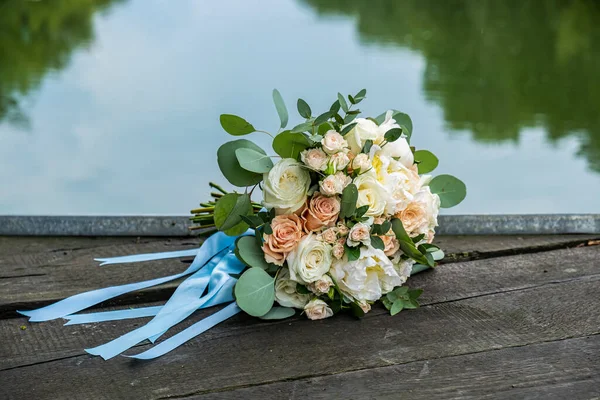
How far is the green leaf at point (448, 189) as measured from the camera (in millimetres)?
1560

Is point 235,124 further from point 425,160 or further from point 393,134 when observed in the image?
point 425,160

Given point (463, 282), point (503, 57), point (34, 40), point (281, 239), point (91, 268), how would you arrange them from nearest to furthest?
point (281, 239), point (463, 282), point (91, 268), point (503, 57), point (34, 40)

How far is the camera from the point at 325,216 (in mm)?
1325

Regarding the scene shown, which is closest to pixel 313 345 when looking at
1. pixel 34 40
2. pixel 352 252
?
pixel 352 252

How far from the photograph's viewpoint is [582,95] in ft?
18.1

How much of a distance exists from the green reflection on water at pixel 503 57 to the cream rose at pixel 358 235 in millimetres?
3026

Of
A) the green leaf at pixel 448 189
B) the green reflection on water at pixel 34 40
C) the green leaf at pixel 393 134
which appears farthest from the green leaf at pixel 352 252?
the green reflection on water at pixel 34 40

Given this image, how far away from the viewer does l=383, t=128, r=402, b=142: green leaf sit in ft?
4.41

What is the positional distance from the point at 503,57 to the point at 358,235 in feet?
21.0

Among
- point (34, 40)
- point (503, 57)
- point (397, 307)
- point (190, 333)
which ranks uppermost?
point (503, 57)

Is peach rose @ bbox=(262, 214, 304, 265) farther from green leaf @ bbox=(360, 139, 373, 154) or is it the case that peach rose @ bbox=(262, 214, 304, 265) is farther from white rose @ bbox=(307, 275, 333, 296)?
green leaf @ bbox=(360, 139, 373, 154)

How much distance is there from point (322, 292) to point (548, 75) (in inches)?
216

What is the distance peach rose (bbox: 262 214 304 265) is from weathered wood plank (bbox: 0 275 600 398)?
119 mm

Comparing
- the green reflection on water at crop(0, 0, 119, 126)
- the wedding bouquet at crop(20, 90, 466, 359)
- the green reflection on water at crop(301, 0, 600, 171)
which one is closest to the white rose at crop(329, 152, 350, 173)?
the wedding bouquet at crop(20, 90, 466, 359)
